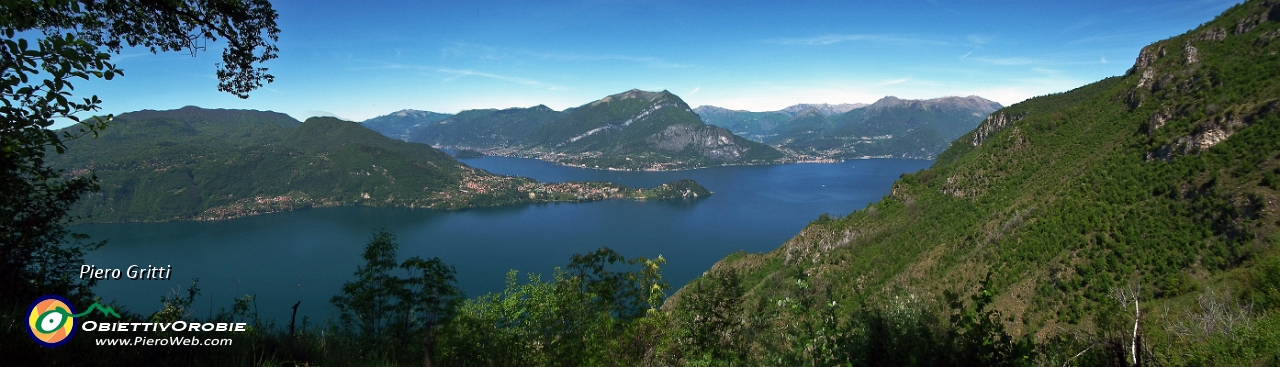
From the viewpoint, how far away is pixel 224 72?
5.72 meters

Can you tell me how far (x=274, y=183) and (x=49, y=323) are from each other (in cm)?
15329

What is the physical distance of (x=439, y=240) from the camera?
8100cm

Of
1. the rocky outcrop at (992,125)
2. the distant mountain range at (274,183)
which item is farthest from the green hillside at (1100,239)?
the distant mountain range at (274,183)

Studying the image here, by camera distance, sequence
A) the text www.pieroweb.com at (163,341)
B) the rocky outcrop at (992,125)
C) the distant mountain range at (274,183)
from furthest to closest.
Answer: the distant mountain range at (274,183)
the rocky outcrop at (992,125)
the text www.pieroweb.com at (163,341)

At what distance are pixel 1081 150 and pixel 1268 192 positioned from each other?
17.8m

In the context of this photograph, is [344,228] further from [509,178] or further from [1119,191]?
[1119,191]

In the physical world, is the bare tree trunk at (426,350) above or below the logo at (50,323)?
below

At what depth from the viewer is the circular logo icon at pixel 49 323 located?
8.89 ft

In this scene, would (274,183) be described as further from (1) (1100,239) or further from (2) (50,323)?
(1) (1100,239)

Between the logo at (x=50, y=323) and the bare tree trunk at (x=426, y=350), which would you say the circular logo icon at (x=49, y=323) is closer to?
the logo at (x=50, y=323)

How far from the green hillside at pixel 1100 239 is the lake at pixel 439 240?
3090 cm

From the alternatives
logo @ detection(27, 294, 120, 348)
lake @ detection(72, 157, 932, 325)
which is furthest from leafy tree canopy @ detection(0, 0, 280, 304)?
lake @ detection(72, 157, 932, 325)

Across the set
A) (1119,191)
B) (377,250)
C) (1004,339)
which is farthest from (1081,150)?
(377,250)

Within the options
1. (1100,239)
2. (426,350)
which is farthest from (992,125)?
(426,350)
